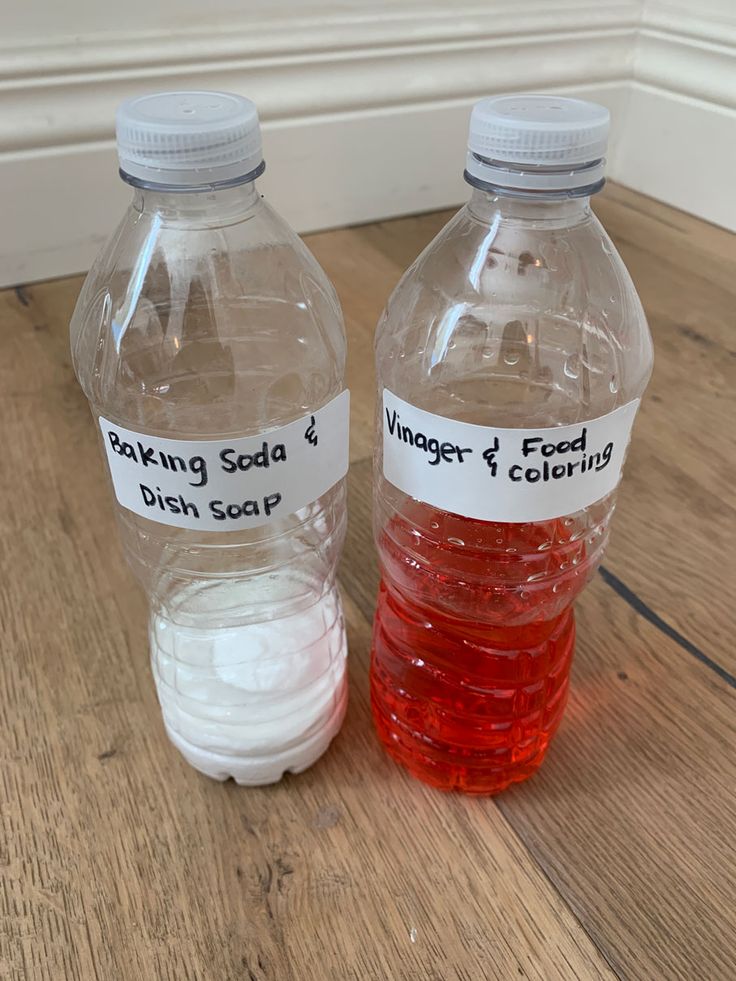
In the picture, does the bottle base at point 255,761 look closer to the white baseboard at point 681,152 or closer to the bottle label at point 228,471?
the bottle label at point 228,471

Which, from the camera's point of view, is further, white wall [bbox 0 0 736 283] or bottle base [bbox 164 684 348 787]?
white wall [bbox 0 0 736 283]

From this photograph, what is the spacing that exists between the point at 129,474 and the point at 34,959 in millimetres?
237

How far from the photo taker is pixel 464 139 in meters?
1.06

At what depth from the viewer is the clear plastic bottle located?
0.39m

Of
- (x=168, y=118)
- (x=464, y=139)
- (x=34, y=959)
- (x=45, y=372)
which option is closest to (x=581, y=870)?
(x=34, y=959)

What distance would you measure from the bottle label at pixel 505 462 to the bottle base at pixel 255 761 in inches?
6.6

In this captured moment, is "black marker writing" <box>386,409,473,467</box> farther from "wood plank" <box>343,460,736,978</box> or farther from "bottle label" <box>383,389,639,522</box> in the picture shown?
"wood plank" <box>343,460,736,978</box>

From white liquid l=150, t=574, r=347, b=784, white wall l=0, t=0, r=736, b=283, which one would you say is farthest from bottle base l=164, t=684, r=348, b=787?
white wall l=0, t=0, r=736, b=283

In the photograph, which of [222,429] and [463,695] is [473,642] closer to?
[463,695]

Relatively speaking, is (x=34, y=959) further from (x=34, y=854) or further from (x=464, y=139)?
(x=464, y=139)

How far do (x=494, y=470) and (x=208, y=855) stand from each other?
0.26 meters

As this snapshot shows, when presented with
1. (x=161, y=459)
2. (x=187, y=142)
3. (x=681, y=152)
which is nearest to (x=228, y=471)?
(x=161, y=459)

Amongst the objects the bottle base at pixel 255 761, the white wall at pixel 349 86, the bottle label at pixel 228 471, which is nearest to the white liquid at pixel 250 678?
the bottle base at pixel 255 761

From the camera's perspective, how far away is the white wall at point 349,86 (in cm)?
85
